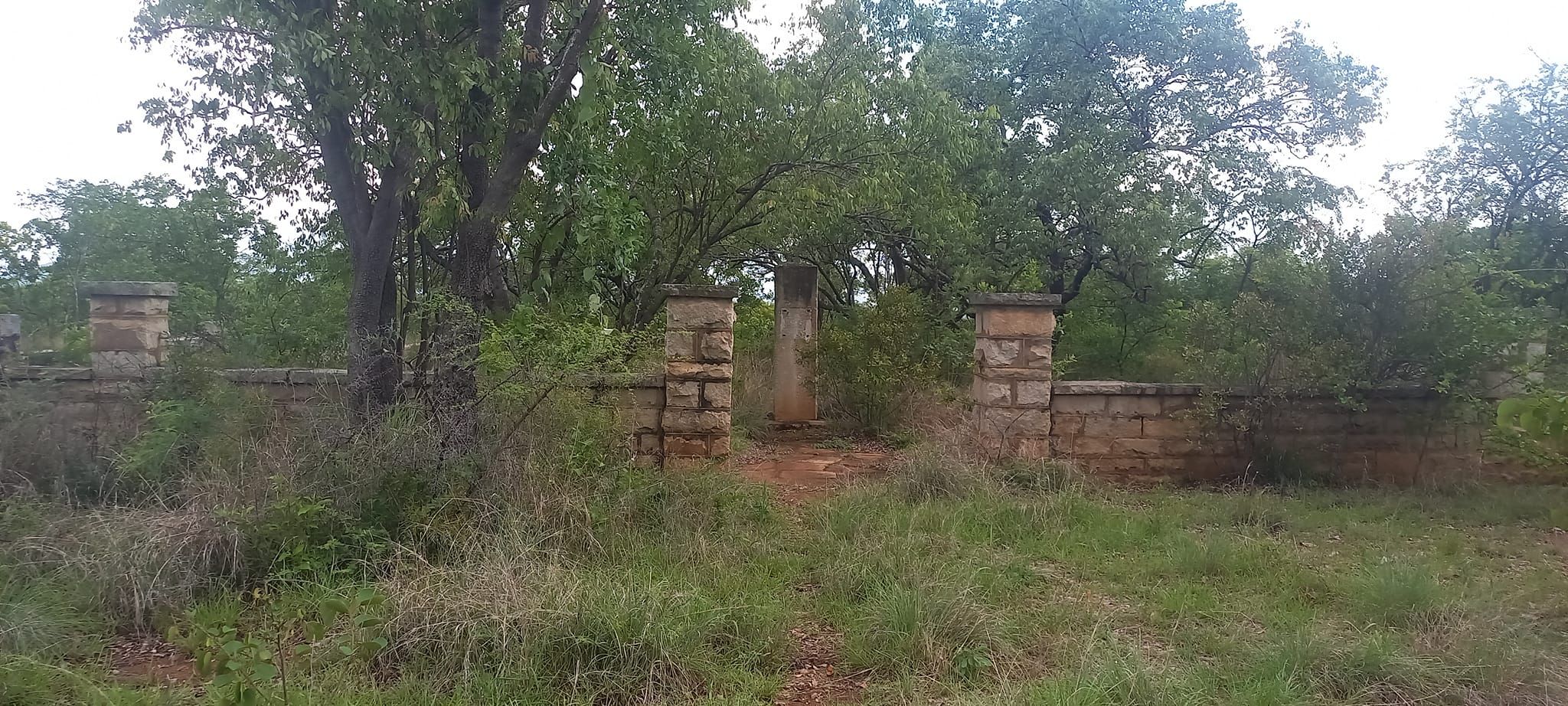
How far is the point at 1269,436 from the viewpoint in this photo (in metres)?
7.23

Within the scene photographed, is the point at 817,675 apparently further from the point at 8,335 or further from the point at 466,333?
the point at 8,335

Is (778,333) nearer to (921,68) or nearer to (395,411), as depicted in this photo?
(921,68)

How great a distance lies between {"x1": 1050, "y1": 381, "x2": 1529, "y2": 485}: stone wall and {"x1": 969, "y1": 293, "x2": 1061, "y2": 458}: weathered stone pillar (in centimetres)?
20

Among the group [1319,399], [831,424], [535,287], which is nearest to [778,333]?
[831,424]

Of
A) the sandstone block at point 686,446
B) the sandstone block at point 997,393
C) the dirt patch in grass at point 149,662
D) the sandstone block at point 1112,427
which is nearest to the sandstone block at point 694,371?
the sandstone block at point 686,446

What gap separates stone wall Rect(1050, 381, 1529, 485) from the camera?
7219 millimetres

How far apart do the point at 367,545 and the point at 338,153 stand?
3.14 meters

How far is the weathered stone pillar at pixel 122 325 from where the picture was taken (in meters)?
6.95

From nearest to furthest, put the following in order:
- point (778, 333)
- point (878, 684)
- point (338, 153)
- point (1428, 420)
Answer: point (878, 684), point (338, 153), point (1428, 420), point (778, 333)

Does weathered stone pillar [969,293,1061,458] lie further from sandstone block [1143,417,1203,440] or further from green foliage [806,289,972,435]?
green foliage [806,289,972,435]

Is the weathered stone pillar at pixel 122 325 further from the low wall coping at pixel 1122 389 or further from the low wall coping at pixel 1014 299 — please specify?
the low wall coping at pixel 1122 389

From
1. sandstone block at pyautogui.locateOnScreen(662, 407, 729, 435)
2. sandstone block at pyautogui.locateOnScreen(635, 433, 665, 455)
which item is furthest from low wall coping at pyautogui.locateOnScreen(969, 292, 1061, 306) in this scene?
sandstone block at pyautogui.locateOnScreen(635, 433, 665, 455)

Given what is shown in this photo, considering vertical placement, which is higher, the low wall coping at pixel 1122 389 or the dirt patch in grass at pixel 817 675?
the low wall coping at pixel 1122 389

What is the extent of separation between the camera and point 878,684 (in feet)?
11.4
